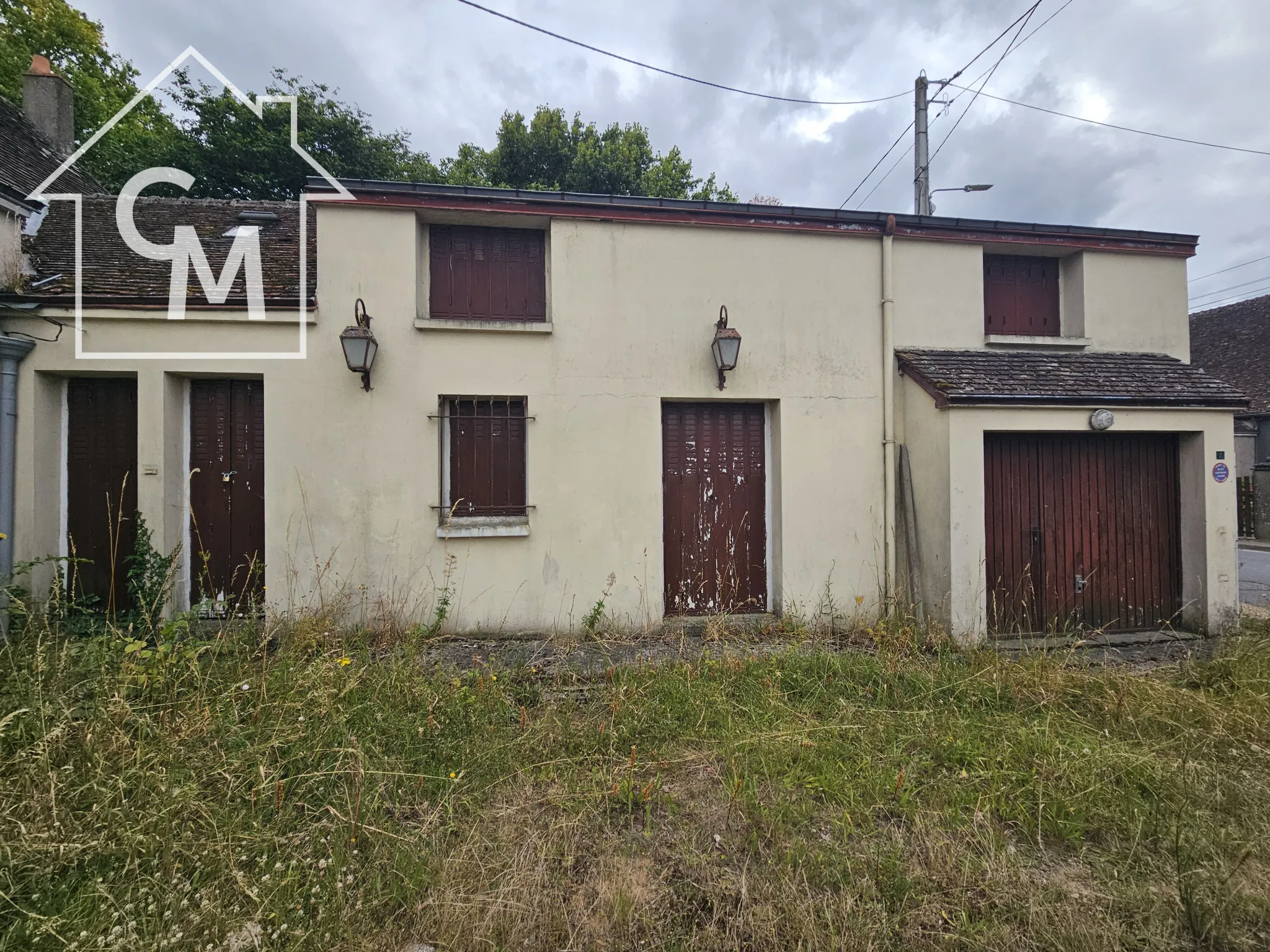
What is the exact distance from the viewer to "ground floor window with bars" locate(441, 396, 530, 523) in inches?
218

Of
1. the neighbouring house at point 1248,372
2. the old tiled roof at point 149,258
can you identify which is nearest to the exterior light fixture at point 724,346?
the old tiled roof at point 149,258

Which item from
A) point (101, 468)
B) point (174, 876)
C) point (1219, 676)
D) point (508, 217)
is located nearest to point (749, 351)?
point (508, 217)

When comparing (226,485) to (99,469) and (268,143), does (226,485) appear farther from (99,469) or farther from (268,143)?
(268,143)

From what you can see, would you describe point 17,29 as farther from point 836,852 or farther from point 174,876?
point 836,852

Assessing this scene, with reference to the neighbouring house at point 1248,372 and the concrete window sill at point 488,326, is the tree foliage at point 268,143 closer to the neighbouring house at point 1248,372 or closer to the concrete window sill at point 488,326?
the concrete window sill at point 488,326

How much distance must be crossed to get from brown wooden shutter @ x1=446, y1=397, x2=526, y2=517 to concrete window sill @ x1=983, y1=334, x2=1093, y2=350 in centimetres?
592

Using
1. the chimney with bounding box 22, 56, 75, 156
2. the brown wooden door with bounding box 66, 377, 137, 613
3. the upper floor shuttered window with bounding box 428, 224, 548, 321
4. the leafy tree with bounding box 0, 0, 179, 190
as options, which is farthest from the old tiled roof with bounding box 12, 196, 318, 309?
the leafy tree with bounding box 0, 0, 179, 190

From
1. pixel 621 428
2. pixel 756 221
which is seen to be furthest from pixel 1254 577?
pixel 621 428

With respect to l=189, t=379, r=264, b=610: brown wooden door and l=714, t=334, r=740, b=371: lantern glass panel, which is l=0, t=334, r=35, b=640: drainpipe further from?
l=714, t=334, r=740, b=371: lantern glass panel

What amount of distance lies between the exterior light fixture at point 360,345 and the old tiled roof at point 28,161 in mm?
3982

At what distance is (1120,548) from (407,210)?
8.83m

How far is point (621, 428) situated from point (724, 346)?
1448 mm

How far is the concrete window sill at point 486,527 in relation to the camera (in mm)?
5320

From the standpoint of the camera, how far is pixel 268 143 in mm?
12117
